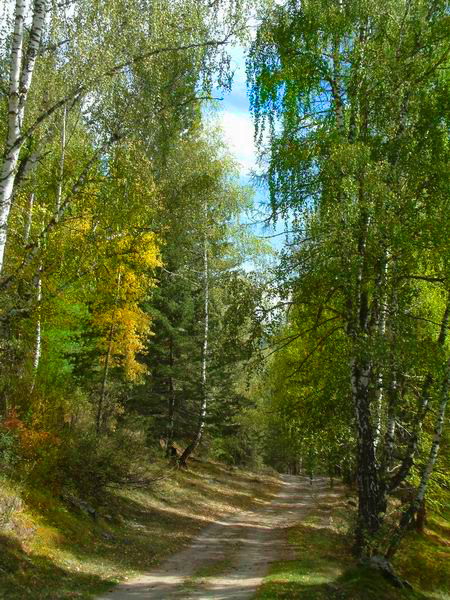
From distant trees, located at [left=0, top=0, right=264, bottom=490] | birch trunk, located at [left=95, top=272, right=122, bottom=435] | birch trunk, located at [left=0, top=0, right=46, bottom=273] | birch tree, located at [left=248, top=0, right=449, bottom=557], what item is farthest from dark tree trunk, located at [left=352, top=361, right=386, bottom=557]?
birch trunk, located at [left=95, top=272, right=122, bottom=435]

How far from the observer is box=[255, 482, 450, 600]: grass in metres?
8.55

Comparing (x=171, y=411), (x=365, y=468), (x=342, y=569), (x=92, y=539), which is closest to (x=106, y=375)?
(x=92, y=539)

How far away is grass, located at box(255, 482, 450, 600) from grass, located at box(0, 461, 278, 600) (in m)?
1.98

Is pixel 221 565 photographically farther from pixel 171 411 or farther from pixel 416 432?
pixel 171 411

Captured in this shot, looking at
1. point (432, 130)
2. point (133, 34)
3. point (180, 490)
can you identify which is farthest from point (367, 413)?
point (180, 490)

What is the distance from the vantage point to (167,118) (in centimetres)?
970

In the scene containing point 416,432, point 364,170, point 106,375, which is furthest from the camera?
point 106,375

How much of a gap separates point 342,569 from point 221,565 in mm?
2675

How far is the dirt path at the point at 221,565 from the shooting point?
30.7ft

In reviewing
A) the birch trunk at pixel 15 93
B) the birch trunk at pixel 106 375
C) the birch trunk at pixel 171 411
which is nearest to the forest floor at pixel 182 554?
the birch trunk at pixel 106 375

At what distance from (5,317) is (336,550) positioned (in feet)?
32.0

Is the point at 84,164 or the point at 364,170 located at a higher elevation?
the point at 84,164

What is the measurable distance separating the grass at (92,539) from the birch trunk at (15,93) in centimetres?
500

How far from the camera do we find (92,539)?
12250 mm
